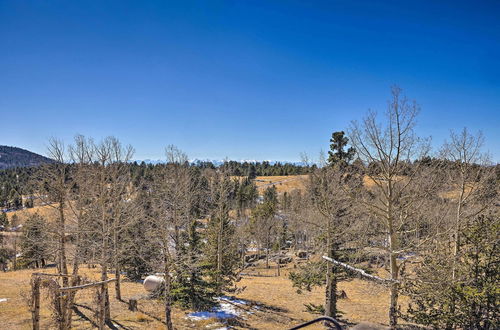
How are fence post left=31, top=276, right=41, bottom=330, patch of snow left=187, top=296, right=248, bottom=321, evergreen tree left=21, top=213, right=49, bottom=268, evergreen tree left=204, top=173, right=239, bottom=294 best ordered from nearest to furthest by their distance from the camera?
1. fence post left=31, top=276, right=41, bottom=330
2. evergreen tree left=21, top=213, right=49, bottom=268
3. patch of snow left=187, top=296, right=248, bottom=321
4. evergreen tree left=204, top=173, right=239, bottom=294

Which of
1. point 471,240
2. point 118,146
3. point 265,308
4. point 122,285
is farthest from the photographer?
point 122,285

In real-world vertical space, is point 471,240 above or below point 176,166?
below

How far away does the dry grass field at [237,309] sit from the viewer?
16.1 meters

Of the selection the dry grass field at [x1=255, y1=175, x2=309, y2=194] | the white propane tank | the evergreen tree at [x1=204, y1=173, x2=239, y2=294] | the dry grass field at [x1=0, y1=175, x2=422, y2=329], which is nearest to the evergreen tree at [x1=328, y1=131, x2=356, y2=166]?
the dry grass field at [x1=0, y1=175, x2=422, y2=329]

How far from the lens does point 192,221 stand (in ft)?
69.1

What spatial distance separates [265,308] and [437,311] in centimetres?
1331

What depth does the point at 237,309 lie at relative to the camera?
20.8 m

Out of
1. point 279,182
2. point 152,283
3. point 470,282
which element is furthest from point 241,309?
point 279,182

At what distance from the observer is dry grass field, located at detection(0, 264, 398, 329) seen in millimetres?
16078

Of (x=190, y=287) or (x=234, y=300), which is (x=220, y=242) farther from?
(x=190, y=287)

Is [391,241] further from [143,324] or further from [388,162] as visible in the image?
[143,324]

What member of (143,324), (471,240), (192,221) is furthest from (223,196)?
(471,240)

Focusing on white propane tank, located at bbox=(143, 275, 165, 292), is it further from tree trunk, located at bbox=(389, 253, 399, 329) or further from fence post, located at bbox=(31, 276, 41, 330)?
tree trunk, located at bbox=(389, 253, 399, 329)

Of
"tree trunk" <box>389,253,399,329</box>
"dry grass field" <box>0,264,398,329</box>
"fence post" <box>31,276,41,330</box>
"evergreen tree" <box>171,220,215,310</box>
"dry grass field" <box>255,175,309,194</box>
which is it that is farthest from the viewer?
"dry grass field" <box>255,175,309,194</box>
